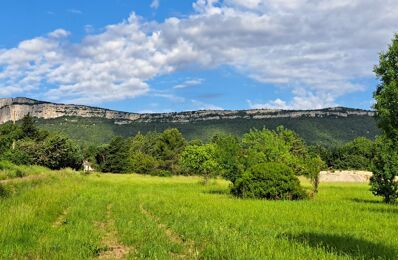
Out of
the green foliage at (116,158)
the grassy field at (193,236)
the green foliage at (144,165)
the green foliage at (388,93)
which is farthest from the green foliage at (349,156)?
the grassy field at (193,236)

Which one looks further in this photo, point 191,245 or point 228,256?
point 191,245

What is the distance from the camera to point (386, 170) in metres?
35.2

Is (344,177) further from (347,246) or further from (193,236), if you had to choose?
(193,236)

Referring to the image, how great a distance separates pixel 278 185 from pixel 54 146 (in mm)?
72133

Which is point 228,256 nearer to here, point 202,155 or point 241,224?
point 241,224

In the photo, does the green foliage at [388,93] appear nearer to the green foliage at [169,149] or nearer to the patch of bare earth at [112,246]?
the patch of bare earth at [112,246]

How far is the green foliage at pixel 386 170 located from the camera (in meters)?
35.2

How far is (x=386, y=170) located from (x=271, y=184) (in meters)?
9.26

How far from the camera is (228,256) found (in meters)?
10.7

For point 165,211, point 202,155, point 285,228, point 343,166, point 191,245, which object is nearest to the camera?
point 191,245

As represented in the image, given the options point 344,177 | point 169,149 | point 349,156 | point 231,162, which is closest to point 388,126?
point 231,162

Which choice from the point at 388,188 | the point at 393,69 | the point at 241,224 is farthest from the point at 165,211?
the point at 393,69

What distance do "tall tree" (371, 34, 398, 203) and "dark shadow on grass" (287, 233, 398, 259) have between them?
23.0m

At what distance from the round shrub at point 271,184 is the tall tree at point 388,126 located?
6.42 m
